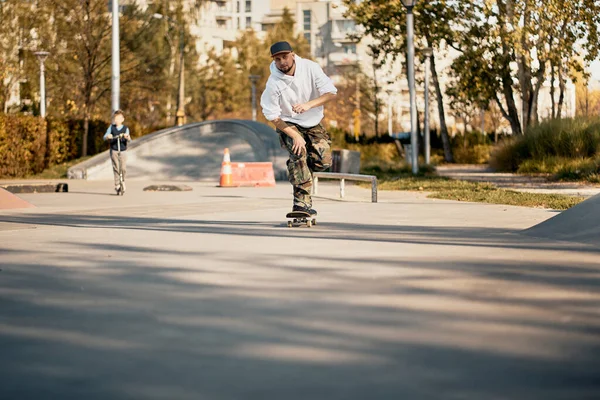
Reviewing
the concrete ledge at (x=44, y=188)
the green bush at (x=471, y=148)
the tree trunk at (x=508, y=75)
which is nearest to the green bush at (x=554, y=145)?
the tree trunk at (x=508, y=75)

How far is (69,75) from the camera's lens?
49.7m

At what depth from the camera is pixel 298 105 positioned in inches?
414

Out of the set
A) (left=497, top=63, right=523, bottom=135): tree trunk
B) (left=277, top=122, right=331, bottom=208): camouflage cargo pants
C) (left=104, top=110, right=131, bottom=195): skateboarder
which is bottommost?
(left=277, top=122, right=331, bottom=208): camouflage cargo pants

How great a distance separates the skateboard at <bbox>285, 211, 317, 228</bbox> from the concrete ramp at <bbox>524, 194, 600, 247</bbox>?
7.36 ft

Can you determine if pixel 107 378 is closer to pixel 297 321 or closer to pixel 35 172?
pixel 297 321

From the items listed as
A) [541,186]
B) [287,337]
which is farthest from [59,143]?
[287,337]

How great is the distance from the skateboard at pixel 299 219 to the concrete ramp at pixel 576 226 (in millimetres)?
2242

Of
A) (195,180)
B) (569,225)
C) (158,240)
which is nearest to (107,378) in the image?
(158,240)

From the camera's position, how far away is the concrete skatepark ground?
14.0ft

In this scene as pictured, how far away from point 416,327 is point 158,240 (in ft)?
17.3

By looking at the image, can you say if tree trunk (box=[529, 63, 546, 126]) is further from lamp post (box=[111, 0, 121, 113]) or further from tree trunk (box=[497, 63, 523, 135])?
lamp post (box=[111, 0, 121, 113])

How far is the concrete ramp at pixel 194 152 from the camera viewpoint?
30266mm

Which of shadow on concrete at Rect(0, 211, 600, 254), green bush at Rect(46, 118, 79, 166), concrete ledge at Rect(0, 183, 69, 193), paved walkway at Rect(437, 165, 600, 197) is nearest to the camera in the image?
shadow on concrete at Rect(0, 211, 600, 254)

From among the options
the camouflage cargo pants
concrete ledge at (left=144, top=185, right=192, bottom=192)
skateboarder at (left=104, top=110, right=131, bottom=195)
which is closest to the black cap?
the camouflage cargo pants
